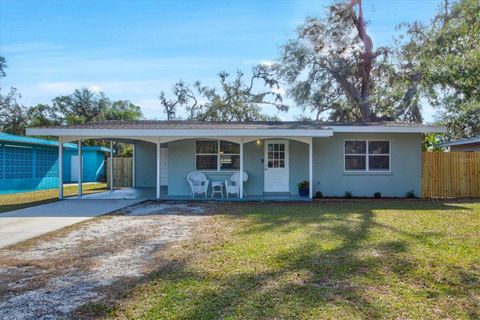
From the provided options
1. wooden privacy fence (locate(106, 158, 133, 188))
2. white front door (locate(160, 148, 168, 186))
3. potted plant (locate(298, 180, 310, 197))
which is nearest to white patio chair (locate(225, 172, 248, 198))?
potted plant (locate(298, 180, 310, 197))

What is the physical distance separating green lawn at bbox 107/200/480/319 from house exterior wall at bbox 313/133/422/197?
531 cm

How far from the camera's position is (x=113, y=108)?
39812 mm

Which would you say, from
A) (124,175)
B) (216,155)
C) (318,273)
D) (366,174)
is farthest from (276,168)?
(124,175)

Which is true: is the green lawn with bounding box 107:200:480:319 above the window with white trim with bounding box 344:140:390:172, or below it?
below

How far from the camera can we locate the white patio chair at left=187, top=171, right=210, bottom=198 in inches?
531

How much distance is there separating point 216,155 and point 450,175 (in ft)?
29.5

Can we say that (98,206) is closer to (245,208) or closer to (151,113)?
(245,208)

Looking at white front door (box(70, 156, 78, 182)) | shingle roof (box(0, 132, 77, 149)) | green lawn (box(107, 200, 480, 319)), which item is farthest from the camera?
white front door (box(70, 156, 78, 182))

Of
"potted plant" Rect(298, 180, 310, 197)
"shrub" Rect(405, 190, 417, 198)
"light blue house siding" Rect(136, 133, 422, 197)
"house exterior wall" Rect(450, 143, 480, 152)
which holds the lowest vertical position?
"shrub" Rect(405, 190, 417, 198)

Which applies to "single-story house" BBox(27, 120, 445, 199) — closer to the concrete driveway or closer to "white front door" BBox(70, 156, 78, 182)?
the concrete driveway

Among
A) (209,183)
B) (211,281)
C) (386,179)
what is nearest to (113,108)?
(209,183)

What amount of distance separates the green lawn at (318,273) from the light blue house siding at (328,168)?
17.5 feet

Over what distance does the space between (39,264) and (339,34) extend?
972 inches

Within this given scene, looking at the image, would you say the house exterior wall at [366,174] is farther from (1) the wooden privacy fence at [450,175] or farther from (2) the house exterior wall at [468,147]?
(2) the house exterior wall at [468,147]
